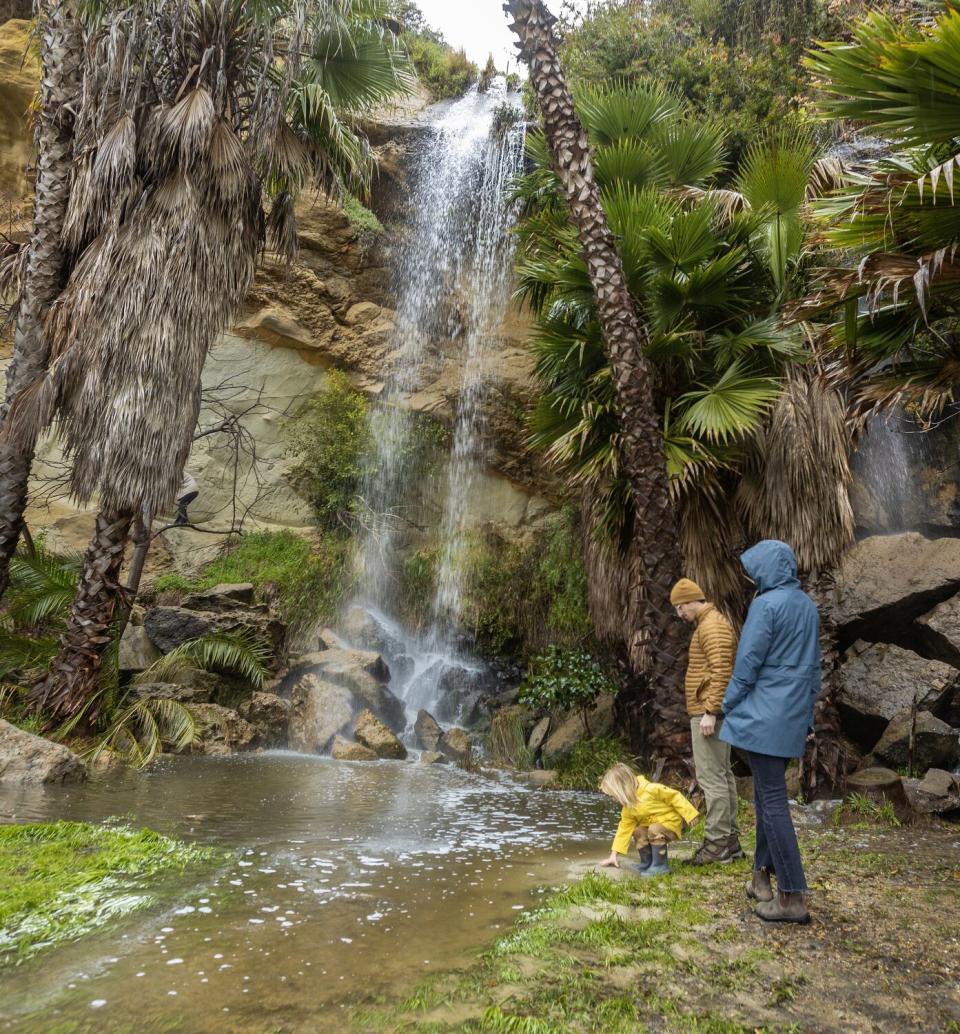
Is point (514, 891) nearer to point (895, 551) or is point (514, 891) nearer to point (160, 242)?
point (160, 242)

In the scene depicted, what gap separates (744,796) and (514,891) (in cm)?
394

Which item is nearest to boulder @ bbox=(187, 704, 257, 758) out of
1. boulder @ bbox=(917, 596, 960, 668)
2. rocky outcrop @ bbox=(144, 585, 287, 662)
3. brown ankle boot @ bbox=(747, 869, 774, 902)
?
rocky outcrop @ bbox=(144, 585, 287, 662)

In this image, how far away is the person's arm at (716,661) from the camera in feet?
14.3

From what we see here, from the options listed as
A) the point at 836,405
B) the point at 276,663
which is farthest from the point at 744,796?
the point at 276,663

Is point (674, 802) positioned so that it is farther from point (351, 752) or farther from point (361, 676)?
point (361, 676)

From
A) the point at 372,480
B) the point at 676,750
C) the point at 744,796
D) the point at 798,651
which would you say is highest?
the point at 372,480

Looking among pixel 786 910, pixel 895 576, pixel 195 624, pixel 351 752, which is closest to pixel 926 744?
pixel 895 576

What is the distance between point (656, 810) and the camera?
416 cm

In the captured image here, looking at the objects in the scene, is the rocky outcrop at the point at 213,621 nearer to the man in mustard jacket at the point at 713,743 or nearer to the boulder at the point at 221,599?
the boulder at the point at 221,599

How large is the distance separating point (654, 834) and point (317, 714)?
6.01 metres

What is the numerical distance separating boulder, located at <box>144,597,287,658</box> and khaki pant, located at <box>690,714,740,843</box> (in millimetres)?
7376

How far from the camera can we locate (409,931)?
3.17m

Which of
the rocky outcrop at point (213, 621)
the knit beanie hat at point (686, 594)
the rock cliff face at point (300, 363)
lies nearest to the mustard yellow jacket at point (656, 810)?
the knit beanie hat at point (686, 594)

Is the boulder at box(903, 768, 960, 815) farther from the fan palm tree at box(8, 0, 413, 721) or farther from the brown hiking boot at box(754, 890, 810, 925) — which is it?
the fan palm tree at box(8, 0, 413, 721)
